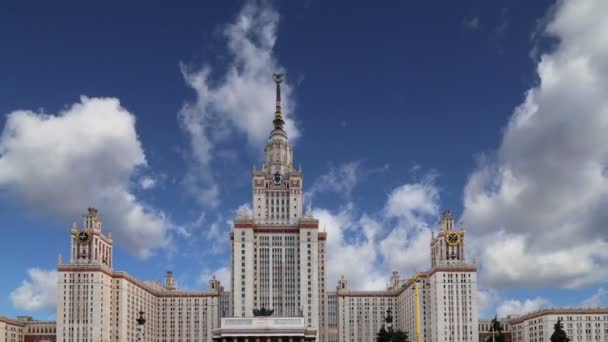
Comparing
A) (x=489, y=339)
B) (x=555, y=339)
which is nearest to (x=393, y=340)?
(x=555, y=339)

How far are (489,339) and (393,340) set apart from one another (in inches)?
1879

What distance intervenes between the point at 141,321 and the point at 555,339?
8741 centimetres

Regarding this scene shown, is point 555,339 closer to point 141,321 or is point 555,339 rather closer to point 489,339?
point 489,339

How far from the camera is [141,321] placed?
129375 millimetres

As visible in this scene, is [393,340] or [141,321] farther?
[393,340]

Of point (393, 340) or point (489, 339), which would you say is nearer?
point (393, 340)

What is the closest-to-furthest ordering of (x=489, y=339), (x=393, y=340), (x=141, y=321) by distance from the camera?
1. (x=141, y=321)
2. (x=393, y=340)
3. (x=489, y=339)

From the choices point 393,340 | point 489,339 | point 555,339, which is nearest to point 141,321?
point 393,340

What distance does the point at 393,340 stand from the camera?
162 m

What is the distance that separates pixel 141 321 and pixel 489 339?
10425cm

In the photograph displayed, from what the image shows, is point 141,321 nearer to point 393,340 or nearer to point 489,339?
point 393,340

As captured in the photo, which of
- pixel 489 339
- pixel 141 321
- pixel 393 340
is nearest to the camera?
pixel 141 321

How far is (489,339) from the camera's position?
19925 cm

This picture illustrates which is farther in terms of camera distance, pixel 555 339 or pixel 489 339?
pixel 489 339
